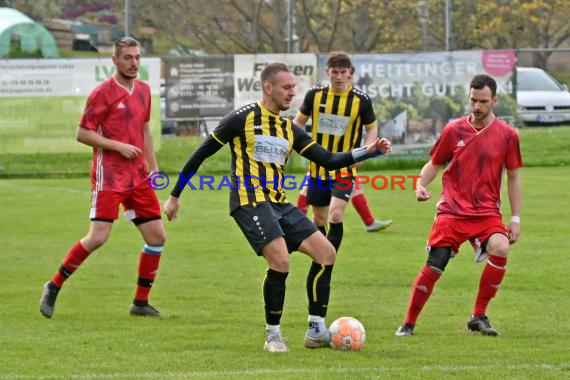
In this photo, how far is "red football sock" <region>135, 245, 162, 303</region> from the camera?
8.83m

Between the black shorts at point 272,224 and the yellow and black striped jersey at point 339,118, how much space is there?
3.39 metres

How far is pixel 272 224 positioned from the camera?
23.9 feet

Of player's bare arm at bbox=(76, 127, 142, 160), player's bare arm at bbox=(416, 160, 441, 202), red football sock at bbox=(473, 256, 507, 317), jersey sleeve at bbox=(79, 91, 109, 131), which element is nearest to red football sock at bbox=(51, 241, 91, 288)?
player's bare arm at bbox=(76, 127, 142, 160)

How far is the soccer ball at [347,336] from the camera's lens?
7289mm

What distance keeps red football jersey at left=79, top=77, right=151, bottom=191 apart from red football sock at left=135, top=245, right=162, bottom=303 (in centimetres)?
59

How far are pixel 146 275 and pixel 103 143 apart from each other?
107 centimetres

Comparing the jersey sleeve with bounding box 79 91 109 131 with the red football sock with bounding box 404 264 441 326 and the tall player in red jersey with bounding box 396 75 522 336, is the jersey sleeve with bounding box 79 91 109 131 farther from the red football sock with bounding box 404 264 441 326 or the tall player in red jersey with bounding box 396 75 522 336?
the red football sock with bounding box 404 264 441 326

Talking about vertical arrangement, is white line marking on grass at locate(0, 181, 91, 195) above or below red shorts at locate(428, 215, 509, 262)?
above

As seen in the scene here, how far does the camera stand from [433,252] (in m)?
7.92

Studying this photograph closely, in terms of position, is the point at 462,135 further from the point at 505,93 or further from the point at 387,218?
the point at 505,93

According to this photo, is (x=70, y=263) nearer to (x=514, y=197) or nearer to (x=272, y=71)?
(x=272, y=71)

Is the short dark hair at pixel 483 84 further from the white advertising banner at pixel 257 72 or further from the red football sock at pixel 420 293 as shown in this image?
the white advertising banner at pixel 257 72

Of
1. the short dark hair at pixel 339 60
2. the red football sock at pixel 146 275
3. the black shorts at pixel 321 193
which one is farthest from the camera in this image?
the black shorts at pixel 321 193

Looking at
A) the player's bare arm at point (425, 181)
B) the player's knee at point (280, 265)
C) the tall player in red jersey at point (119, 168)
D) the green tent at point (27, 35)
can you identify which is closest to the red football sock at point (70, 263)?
the tall player in red jersey at point (119, 168)
